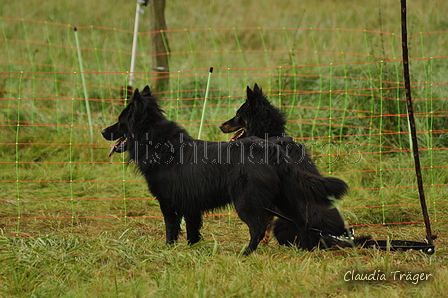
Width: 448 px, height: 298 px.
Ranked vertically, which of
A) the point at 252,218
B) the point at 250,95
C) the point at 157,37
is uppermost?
the point at 157,37

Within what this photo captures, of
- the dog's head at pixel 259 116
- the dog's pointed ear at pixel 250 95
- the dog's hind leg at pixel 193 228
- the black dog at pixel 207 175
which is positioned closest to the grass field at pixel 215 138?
the dog's hind leg at pixel 193 228

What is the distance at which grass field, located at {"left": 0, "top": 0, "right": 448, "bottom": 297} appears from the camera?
3301mm

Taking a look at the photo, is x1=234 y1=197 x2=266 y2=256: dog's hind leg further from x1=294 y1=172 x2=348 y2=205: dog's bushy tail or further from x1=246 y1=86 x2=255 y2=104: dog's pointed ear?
x1=246 y1=86 x2=255 y2=104: dog's pointed ear

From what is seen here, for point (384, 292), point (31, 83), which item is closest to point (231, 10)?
point (31, 83)

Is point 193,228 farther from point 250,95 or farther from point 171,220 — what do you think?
point 250,95

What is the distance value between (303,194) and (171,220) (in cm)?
126

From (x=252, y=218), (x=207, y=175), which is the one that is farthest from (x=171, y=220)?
(x=252, y=218)

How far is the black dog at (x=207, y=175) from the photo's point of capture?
3857mm

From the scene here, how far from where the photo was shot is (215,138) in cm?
714

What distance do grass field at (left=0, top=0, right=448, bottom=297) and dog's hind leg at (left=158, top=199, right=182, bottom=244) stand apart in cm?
12

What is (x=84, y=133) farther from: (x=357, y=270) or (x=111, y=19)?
(x=111, y=19)

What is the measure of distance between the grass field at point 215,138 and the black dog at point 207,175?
30 cm

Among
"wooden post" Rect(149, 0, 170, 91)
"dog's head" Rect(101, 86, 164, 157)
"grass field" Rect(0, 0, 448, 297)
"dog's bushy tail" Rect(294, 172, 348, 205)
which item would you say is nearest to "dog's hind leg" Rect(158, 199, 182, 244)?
"grass field" Rect(0, 0, 448, 297)

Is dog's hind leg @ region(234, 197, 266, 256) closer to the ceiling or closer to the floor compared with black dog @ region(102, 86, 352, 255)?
closer to the floor
